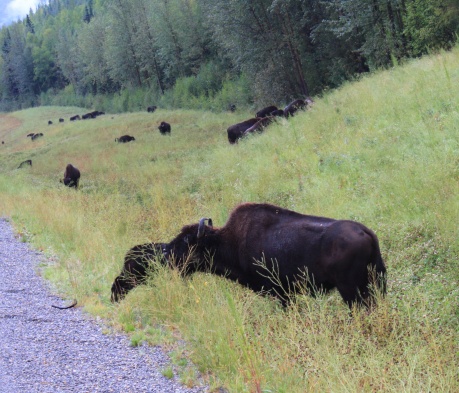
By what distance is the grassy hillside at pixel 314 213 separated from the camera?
4.62m

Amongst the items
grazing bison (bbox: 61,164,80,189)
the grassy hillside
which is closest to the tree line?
the grassy hillside

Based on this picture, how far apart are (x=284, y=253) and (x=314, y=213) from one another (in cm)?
295

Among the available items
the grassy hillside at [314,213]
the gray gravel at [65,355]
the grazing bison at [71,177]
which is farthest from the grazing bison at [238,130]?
the gray gravel at [65,355]

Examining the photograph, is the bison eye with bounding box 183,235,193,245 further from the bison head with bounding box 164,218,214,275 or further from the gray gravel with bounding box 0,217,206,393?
the gray gravel with bounding box 0,217,206,393

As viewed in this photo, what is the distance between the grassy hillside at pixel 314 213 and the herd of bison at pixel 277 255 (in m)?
0.23

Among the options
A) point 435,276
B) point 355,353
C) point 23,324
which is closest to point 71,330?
point 23,324

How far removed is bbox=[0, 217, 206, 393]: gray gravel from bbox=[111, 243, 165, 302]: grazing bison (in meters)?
0.69

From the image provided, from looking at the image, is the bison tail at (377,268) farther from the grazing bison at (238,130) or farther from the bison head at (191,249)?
the grazing bison at (238,130)

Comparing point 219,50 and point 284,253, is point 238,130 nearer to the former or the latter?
point 284,253

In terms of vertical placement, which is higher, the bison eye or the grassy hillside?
the bison eye

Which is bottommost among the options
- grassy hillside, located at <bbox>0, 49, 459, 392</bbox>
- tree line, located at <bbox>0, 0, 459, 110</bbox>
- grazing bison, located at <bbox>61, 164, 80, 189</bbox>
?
grassy hillside, located at <bbox>0, 49, 459, 392</bbox>

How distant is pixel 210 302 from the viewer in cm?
627

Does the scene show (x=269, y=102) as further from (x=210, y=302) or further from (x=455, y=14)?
(x=210, y=302)

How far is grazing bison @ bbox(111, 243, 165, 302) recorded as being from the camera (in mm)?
7375
